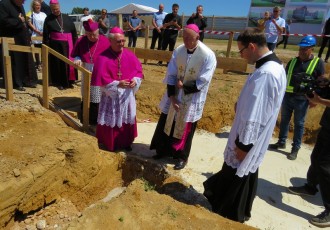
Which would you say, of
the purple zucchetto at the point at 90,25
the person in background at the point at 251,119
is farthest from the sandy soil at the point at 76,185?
the purple zucchetto at the point at 90,25

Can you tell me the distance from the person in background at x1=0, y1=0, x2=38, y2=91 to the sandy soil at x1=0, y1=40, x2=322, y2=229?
73 cm

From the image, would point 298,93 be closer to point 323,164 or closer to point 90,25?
point 323,164

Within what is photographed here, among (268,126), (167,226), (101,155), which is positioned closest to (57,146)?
(101,155)

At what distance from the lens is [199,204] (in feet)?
13.2

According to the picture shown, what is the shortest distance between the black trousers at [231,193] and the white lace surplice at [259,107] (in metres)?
0.28

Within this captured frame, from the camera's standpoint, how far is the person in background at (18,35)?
6203 mm

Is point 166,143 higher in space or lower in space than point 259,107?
lower

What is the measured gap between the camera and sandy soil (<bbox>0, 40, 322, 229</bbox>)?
3.56 m

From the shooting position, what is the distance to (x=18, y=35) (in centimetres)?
656

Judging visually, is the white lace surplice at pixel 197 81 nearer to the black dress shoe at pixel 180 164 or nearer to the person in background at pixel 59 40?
the black dress shoe at pixel 180 164

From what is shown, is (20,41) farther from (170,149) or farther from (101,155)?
(170,149)

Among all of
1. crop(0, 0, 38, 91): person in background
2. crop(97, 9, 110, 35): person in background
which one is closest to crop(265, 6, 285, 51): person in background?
crop(97, 9, 110, 35): person in background

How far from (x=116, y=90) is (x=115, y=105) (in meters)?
0.27

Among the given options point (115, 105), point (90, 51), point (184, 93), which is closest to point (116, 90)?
point (115, 105)
